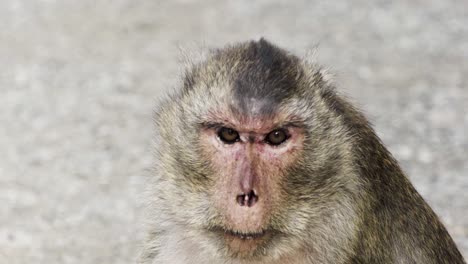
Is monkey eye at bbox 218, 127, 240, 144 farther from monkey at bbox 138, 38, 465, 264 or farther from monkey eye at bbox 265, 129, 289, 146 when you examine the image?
monkey eye at bbox 265, 129, 289, 146

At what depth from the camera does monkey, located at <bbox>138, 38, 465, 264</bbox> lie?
4.43 meters

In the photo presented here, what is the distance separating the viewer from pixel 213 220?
447 centimetres

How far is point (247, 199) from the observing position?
4316mm

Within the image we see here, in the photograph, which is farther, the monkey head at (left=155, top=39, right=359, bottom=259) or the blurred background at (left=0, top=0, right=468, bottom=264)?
the blurred background at (left=0, top=0, right=468, bottom=264)

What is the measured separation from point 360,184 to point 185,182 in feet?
2.31

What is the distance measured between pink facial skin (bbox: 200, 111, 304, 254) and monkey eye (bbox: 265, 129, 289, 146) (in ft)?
0.05

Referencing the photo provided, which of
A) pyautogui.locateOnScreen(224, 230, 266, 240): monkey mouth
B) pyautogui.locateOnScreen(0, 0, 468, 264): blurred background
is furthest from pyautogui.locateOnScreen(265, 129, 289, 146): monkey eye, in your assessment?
pyautogui.locateOnScreen(0, 0, 468, 264): blurred background

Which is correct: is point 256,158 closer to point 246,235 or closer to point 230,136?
point 230,136

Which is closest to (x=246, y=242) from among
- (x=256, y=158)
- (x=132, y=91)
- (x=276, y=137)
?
(x=256, y=158)

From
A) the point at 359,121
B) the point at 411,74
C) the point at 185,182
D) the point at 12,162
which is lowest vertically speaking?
the point at 185,182

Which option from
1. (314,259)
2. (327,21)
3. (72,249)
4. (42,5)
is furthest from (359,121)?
(42,5)

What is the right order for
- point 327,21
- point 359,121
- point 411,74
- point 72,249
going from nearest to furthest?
point 359,121 → point 72,249 → point 411,74 → point 327,21

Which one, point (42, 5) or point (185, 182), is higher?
point (42, 5)

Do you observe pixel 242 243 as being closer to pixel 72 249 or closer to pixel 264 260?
pixel 264 260
